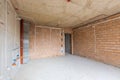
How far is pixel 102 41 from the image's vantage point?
15.8ft

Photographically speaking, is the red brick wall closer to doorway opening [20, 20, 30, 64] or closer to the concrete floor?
the concrete floor

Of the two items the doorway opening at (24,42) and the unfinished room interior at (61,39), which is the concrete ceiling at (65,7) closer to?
the unfinished room interior at (61,39)

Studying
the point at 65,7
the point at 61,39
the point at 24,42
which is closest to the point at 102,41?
the point at 65,7

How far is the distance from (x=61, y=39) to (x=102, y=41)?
3.44 m

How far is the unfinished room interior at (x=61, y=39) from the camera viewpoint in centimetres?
286

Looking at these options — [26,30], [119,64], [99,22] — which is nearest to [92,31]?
[99,22]

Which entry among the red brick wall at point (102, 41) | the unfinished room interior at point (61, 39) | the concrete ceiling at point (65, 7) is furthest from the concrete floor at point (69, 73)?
the concrete ceiling at point (65, 7)

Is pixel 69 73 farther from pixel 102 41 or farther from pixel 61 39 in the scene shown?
pixel 61 39

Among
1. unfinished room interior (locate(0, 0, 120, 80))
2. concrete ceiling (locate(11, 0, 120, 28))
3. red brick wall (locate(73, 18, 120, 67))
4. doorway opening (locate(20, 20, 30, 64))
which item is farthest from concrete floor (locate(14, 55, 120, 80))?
concrete ceiling (locate(11, 0, 120, 28))

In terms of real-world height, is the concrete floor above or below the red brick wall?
below

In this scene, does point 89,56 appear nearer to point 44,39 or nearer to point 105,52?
point 105,52

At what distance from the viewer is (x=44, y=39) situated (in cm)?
644

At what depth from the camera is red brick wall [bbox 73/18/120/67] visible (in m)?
4.06

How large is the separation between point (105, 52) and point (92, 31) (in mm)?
1614
